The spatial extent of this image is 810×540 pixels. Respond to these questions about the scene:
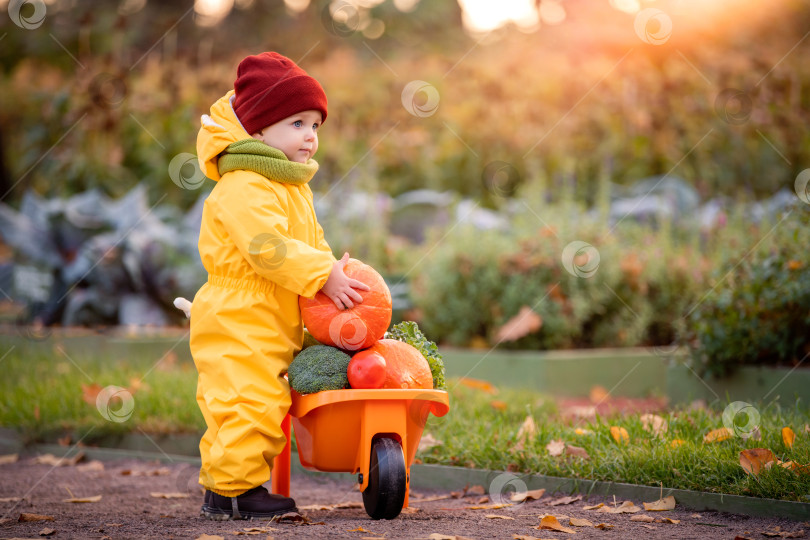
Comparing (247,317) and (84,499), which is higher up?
(247,317)

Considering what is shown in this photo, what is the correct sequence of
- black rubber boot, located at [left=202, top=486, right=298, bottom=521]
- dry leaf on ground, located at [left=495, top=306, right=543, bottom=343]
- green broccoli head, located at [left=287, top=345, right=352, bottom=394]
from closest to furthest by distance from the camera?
green broccoli head, located at [left=287, top=345, right=352, bottom=394], black rubber boot, located at [left=202, top=486, right=298, bottom=521], dry leaf on ground, located at [left=495, top=306, right=543, bottom=343]

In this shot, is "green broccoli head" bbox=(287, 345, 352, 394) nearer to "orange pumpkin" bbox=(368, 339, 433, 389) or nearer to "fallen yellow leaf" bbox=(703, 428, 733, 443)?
"orange pumpkin" bbox=(368, 339, 433, 389)

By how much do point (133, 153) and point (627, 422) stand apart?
25.0 feet

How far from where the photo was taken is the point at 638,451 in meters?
3.13

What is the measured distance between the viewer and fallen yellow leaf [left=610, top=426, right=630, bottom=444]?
3268 millimetres

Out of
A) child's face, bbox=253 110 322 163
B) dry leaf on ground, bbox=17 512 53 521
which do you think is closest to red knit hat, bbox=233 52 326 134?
child's face, bbox=253 110 322 163

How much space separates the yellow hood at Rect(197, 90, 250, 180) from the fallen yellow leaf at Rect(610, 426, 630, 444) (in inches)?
72.9

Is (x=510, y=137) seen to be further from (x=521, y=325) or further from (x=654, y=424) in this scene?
(x=654, y=424)

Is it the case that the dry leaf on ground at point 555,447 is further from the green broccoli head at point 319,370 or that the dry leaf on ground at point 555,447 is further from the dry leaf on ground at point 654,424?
the green broccoli head at point 319,370

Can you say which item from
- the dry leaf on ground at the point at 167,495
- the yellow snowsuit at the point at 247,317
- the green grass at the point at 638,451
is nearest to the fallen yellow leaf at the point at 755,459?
the green grass at the point at 638,451

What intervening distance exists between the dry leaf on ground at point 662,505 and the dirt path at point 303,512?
0.04 metres

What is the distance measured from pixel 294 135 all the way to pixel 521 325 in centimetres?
307

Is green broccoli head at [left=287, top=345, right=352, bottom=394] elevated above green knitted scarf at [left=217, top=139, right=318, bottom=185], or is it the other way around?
green knitted scarf at [left=217, top=139, right=318, bottom=185]

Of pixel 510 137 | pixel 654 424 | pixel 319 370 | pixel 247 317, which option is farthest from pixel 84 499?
pixel 510 137
